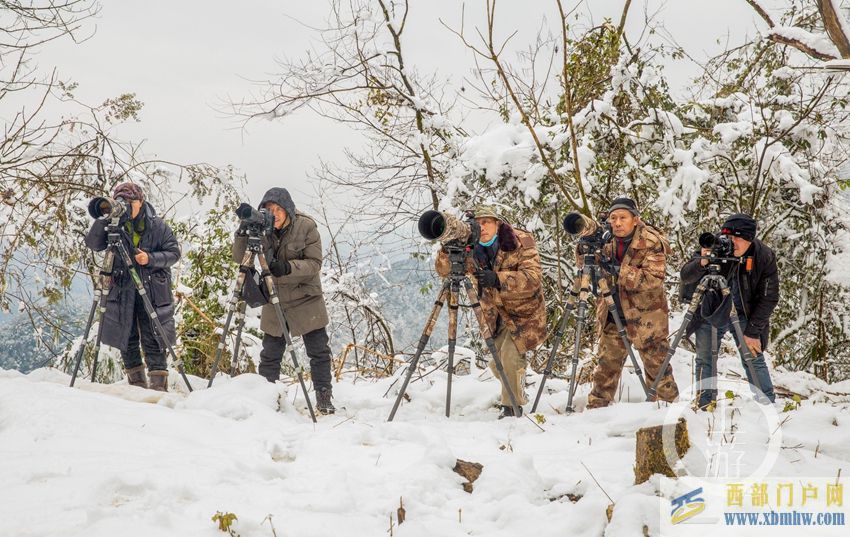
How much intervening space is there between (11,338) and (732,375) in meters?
9.52

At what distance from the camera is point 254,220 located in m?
4.02

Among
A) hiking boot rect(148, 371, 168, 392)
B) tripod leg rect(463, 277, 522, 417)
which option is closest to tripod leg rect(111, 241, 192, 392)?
hiking boot rect(148, 371, 168, 392)

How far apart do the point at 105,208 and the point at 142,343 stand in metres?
1.37

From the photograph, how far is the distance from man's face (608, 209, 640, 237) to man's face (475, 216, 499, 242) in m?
0.93

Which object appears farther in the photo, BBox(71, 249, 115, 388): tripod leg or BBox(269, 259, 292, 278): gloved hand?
BBox(71, 249, 115, 388): tripod leg

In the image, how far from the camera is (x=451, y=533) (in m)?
2.33

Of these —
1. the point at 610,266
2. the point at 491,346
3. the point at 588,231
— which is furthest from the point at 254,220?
the point at 610,266

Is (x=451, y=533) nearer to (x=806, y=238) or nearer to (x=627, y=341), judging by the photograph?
(x=627, y=341)

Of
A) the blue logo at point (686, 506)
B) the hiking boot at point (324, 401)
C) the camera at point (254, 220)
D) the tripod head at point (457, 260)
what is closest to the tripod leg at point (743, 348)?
the tripod head at point (457, 260)

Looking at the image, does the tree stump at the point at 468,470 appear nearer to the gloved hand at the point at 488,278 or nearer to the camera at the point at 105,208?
the gloved hand at the point at 488,278

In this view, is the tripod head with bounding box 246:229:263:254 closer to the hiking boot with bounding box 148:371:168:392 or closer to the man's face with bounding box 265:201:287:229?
the man's face with bounding box 265:201:287:229

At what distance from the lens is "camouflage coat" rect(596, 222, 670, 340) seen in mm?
4363

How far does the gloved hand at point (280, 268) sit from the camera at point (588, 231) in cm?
223

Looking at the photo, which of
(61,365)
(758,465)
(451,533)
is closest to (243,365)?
(61,365)
